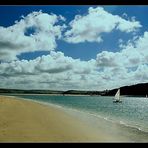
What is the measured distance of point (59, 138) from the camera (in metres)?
10.0

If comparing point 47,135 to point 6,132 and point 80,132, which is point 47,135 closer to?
point 6,132
